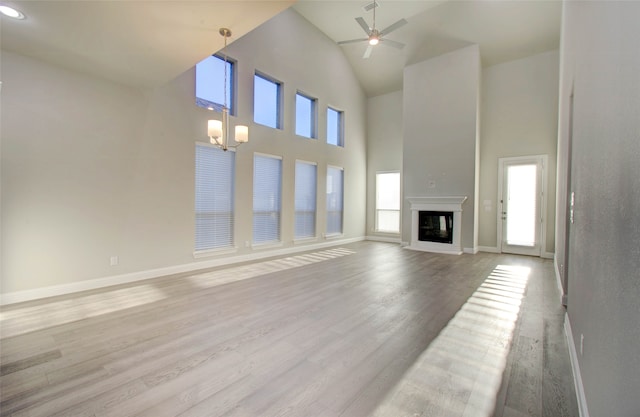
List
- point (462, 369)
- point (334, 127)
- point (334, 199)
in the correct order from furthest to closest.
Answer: point (334, 127)
point (334, 199)
point (462, 369)

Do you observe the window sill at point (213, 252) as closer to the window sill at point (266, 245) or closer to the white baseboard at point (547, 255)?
the window sill at point (266, 245)

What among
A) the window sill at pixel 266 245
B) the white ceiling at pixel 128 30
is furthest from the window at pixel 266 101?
the window sill at pixel 266 245

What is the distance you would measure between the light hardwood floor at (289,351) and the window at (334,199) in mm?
A: 4007

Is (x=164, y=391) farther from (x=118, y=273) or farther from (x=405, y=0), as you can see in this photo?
(x=405, y=0)

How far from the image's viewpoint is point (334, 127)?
8312 mm

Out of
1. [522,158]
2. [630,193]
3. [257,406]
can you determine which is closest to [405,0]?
[522,158]

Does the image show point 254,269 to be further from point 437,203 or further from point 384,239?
point 384,239

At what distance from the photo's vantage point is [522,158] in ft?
21.8

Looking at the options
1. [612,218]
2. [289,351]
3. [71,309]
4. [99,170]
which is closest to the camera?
[612,218]

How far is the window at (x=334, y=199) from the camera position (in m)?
7.95

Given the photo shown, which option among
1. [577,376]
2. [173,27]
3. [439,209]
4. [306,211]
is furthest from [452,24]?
[577,376]

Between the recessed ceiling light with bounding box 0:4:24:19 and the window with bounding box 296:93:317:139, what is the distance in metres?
4.89

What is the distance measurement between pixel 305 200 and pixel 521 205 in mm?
5207

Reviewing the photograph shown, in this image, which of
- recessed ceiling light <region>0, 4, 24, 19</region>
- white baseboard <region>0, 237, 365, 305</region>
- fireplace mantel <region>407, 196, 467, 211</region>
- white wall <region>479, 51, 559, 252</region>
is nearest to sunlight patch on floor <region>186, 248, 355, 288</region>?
white baseboard <region>0, 237, 365, 305</region>
